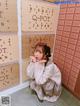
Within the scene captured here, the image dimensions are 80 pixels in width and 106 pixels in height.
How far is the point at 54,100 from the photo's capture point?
1.22 metres

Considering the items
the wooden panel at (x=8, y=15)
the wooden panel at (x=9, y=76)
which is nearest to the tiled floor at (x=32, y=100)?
the wooden panel at (x=9, y=76)

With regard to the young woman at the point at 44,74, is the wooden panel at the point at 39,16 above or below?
above

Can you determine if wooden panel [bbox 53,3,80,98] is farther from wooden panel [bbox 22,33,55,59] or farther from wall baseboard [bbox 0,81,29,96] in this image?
wall baseboard [bbox 0,81,29,96]

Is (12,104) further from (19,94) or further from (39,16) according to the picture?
(39,16)

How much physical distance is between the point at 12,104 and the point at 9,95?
14 centimetres

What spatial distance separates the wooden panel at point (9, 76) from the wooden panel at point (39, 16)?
47 cm

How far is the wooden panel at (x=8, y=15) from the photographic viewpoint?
902 millimetres

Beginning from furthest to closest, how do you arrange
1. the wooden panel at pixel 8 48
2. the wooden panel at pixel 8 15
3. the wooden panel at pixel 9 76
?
the wooden panel at pixel 9 76
the wooden panel at pixel 8 48
the wooden panel at pixel 8 15

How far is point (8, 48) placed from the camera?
1.05 meters

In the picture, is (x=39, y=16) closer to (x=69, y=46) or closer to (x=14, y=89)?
(x=69, y=46)

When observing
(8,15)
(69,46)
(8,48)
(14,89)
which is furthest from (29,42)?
(14,89)

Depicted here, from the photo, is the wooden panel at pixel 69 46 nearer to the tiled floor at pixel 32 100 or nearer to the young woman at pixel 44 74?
the tiled floor at pixel 32 100

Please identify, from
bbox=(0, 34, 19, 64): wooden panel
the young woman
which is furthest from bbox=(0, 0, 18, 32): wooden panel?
the young woman

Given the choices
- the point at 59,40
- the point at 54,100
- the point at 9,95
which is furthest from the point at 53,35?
the point at 9,95
